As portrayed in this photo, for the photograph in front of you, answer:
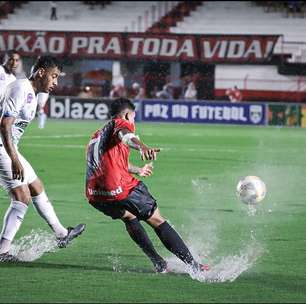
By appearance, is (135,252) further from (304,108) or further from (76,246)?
(304,108)

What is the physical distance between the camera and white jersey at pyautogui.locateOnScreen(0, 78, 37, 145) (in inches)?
374

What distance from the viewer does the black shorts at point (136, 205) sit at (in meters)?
9.00

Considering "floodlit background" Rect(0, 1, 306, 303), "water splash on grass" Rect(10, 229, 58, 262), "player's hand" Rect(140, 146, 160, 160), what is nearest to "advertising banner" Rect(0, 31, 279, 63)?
"floodlit background" Rect(0, 1, 306, 303)

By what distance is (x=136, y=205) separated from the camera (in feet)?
29.5

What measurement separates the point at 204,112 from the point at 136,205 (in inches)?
1309

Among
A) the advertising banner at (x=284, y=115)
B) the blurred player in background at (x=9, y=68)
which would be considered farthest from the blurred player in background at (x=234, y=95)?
the blurred player in background at (x=9, y=68)

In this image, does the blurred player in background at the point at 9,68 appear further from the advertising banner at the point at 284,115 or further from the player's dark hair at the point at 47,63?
the advertising banner at the point at 284,115

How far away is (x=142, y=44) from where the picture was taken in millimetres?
47719

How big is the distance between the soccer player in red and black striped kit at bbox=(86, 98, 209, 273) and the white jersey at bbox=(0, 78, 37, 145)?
2.96 ft

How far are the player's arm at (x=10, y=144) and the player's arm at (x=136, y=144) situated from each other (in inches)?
48.5

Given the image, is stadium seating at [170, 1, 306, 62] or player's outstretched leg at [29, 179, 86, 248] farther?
stadium seating at [170, 1, 306, 62]

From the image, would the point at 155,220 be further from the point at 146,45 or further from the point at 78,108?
the point at 146,45

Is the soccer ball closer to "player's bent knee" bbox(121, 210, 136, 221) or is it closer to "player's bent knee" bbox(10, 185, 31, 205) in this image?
"player's bent knee" bbox(121, 210, 136, 221)

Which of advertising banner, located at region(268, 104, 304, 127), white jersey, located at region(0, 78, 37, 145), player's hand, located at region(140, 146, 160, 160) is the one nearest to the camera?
player's hand, located at region(140, 146, 160, 160)
